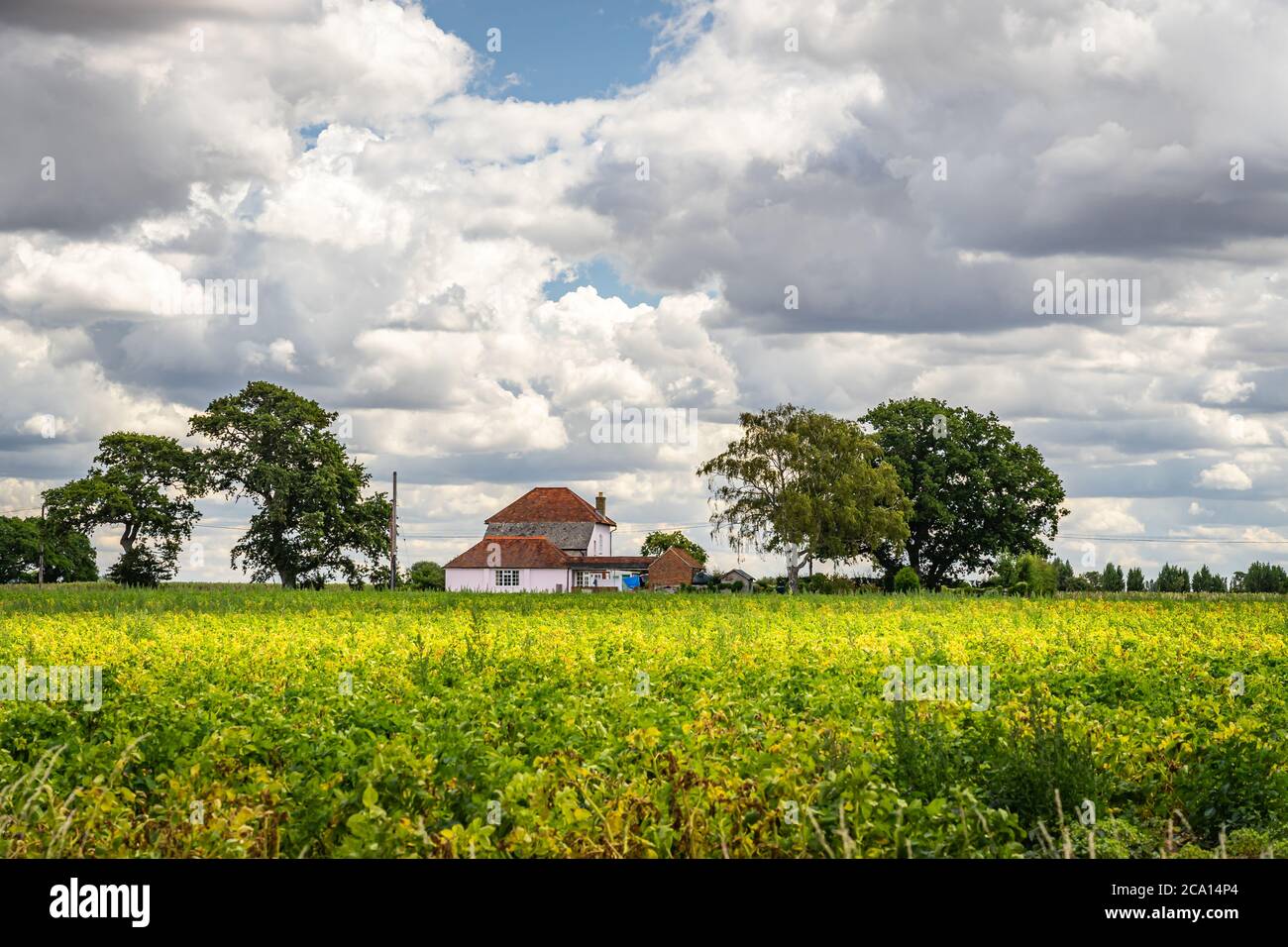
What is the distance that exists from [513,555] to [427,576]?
6841 millimetres

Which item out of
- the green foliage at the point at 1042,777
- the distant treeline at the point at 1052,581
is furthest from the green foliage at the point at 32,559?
the green foliage at the point at 1042,777

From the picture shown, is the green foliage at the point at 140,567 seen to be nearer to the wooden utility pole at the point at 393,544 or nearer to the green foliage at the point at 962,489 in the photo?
the wooden utility pole at the point at 393,544

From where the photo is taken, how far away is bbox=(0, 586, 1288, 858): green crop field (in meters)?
7.04

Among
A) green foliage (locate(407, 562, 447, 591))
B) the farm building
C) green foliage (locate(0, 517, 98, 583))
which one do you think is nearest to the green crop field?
green foliage (locate(407, 562, 447, 591))

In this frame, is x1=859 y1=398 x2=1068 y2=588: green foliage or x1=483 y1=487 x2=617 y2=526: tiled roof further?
x1=483 y1=487 x2=617 y2=526: tiled roof

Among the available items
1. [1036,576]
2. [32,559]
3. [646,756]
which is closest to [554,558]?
[1036,576]

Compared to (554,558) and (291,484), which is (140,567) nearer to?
(291,484)

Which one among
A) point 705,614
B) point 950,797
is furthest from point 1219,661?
point 705,614

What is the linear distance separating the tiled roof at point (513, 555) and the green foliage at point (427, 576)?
2362 millimetres

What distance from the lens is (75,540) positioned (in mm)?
97125

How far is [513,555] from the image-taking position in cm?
8975

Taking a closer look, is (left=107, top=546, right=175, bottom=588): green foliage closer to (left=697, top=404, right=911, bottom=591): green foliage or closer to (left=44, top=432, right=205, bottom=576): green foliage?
(left=44, top=432, right=205, bottom=576): green foliage

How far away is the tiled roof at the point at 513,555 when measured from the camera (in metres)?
89.1

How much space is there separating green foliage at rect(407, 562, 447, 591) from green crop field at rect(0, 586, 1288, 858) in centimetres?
6946
